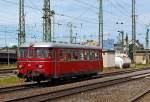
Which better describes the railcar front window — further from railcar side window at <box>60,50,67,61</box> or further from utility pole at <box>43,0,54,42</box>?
utility pole at <box>43,0,54,42</box>

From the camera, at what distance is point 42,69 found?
26219 millimetres

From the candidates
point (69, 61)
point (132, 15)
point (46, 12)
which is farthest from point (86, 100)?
point (132, 15)

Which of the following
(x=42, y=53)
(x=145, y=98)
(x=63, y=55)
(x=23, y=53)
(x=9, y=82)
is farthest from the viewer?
(x=9, y=82)

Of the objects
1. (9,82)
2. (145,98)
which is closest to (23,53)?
(9,82)

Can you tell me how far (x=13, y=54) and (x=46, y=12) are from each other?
43510 millimetres

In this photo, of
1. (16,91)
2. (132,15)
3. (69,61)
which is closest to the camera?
(16,91)

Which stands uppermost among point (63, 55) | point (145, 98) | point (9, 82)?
point (63, 55)

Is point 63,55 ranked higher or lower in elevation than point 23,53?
lower

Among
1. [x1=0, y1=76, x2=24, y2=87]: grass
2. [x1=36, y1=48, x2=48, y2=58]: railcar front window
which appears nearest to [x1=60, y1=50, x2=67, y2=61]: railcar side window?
[x1=36, y1=48, x2=48, y2=58]: railcar front window

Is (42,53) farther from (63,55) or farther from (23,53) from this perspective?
(63,55)

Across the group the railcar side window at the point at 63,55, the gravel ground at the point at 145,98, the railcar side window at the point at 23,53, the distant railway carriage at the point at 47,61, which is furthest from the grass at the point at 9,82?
the gravel ground at the point at 145,98

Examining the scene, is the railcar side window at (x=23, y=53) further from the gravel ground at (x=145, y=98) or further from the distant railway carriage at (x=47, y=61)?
the gravel ground at (x=145, y=98)

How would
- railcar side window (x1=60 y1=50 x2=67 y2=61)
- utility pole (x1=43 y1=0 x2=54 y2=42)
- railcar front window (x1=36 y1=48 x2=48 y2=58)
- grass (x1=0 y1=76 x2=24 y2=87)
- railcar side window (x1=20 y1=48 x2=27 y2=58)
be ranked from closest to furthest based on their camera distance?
1. railcar front window (x1=36 y1=48 x2=48 y2=58)
2. railcar side window (x1=20 y1=48 x2=27 y2=58)
3. railcar side window (x1=60 y1=50 x2=67 y2=61)
4. grass (x1=0 y1=76 x2=24 y2=87)
5. utility pole (x1=43 y1=0 x2=54 y2=42)

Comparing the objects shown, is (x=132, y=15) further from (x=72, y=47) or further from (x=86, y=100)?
(x=86, y=100)
